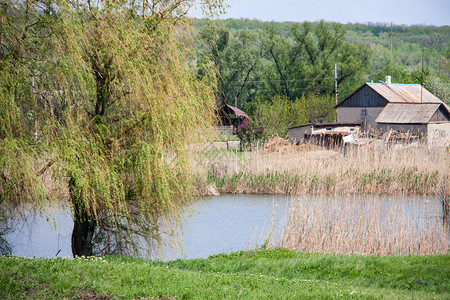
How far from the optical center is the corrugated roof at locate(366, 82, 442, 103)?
50344 mm

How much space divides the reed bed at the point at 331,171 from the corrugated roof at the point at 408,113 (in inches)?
740

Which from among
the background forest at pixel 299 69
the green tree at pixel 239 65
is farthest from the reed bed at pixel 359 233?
the green tree at pixel 239 65

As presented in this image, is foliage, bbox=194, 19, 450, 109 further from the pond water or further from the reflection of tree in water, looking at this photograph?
the reflection of tree in water

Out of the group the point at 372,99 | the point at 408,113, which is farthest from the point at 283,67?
the point at 408,113

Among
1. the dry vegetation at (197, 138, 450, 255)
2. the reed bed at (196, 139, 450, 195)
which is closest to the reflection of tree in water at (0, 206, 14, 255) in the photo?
the dry vegetation at (197, 138, 450, 255)

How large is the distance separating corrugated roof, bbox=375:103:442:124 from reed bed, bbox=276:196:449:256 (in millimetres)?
29492

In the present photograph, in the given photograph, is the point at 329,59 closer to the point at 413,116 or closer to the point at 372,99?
the point at 372,99

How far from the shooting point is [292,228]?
12.6 meters

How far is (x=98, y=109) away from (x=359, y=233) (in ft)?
22.3

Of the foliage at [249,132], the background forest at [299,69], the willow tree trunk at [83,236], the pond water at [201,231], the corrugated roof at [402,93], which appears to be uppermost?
the background forest at [299,69]

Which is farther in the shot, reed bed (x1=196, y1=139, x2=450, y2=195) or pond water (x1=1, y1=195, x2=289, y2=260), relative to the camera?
reed bed (x1=196, y1=139, x2=450, y2=195)

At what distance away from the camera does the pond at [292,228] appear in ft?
40.4

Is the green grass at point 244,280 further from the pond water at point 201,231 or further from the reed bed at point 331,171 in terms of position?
the reed bed at point 331,171

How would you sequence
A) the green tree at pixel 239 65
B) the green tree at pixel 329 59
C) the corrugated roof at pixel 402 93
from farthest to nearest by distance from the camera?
the green tree at pixel 329 59 → the green tree at pixel 239 65 → the corrugated roof at pixel 402 93
